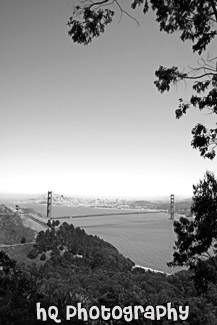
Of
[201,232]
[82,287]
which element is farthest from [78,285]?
[201,232]

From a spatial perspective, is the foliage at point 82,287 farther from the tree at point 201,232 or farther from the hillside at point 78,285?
the tree at point 201,232

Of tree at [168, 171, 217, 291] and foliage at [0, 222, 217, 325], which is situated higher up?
tree at [168, 171, 217, 291]

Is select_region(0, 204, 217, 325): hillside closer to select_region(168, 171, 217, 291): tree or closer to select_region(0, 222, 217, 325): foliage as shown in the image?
select_region(0, 222, 217, 325): foliage

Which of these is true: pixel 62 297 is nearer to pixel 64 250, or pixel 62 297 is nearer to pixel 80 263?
pixel 80 263

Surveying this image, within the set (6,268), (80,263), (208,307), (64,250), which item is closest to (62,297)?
(6,268)

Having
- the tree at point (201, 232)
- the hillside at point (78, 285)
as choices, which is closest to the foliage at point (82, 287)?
the hillside at point (78, 285)

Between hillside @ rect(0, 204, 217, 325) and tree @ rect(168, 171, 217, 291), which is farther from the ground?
tree @ rect(168, 171, 217, 291)

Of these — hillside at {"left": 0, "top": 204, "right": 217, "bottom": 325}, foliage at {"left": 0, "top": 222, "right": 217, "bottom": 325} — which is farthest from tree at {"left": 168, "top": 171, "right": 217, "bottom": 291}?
foliage at {"left": 0, "top": 222, "right": 217, "bottom": 325}

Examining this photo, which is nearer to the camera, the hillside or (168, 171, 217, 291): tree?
the hillside
